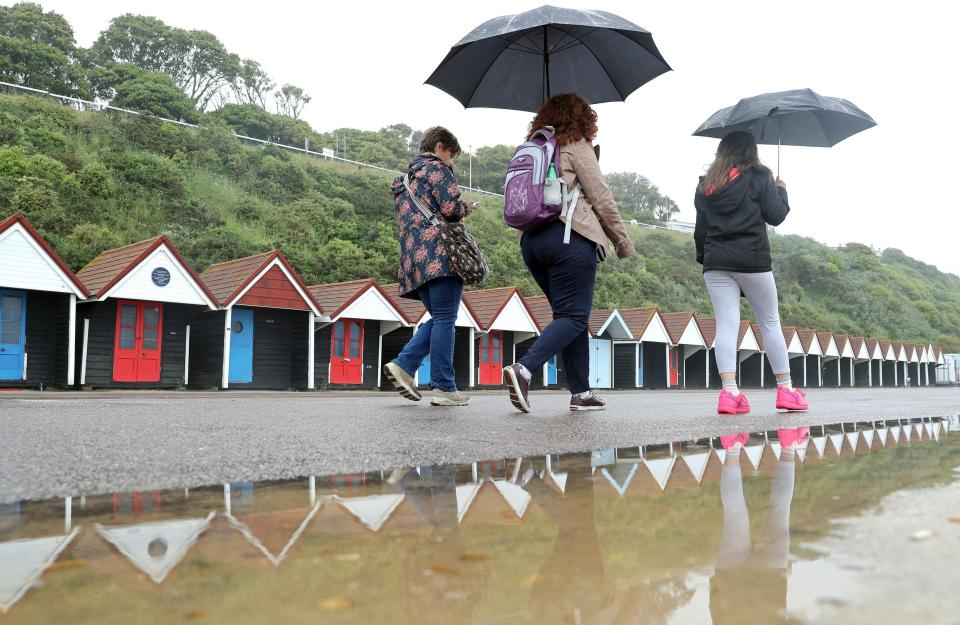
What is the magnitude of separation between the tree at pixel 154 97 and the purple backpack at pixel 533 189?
149ft

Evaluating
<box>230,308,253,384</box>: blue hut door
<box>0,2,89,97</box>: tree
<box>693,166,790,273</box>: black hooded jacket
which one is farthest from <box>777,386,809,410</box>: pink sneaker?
<box>0,2,89,97</box>: tree

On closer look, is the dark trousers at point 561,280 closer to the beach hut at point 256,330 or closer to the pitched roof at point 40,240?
the pitched roof at point 40,240

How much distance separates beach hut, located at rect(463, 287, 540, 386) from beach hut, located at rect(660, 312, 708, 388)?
866 centimetres

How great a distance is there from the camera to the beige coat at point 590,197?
15.4ft

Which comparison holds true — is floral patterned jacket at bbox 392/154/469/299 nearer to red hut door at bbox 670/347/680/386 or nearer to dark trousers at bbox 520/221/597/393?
dark trousers at bbox 520/221/597/393

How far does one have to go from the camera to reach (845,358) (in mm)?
47500

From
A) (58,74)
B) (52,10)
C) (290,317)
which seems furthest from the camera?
(52,10)

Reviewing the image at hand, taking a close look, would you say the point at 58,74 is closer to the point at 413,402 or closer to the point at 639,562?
the point at 413,402

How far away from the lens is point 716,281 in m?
5.37

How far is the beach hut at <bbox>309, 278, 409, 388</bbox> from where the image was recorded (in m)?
20.7


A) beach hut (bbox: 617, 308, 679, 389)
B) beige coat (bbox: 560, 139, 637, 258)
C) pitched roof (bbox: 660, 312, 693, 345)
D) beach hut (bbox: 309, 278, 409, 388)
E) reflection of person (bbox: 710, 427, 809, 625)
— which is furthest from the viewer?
pitched roof (bbox: 660, 312, 693, 345)

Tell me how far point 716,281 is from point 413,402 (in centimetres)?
257

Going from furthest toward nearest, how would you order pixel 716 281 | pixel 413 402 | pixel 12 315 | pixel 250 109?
pixel 250 109 → pixel 12 315 → pixel 413 402 → pixel 716 281

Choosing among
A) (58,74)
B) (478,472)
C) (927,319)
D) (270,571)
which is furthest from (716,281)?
(927,319)
